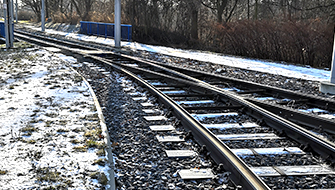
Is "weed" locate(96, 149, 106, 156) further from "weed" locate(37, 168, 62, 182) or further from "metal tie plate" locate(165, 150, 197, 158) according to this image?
"metal tie plate" locate(165, 150, 197, 158)

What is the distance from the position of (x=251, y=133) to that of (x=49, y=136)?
3102 mm

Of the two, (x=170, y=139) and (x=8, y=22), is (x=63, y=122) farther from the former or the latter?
(x=8, y=22)

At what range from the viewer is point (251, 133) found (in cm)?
577

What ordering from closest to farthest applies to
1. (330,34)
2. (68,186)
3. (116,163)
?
(68,186), (116,163), (330,34)

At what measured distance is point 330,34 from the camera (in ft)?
52.6

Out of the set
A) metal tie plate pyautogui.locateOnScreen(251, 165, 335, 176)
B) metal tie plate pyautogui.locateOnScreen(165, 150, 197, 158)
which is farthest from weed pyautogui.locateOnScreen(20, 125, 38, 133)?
metal tie plate pyautogui.locateOnScreen(251, 165, 335, 176)

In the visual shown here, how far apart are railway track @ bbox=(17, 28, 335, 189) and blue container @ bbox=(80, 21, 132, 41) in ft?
63.6

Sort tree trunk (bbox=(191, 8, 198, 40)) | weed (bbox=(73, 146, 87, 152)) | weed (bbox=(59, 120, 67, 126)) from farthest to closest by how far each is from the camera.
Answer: tree trunk (bbox=(191, 8, 198, 40)) → weed (bbox=(59, 120, 67, 126)) → weed (bbox=(73, 146, 87, 152))

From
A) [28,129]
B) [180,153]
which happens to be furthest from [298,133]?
[28,129]

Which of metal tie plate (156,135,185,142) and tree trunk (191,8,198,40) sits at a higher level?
tree trunk (191,8,198,40)

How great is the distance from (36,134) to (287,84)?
7679 mm

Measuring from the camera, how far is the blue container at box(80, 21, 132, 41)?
1113 inches

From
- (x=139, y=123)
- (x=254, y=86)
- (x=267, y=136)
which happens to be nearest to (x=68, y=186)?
(x=139, y=123)

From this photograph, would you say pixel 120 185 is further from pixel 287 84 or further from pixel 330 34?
Answer: pixel 330 34
